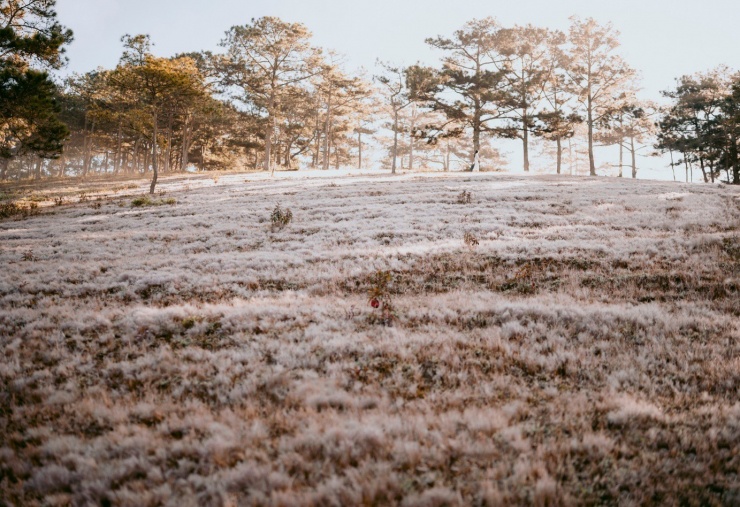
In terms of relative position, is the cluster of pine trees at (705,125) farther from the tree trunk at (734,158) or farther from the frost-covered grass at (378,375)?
the frost-covered grass at (378,375)

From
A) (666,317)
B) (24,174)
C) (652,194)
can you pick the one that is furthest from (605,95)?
(24,174)

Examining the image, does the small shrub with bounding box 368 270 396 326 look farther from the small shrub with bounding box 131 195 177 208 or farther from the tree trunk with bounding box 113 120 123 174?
the tree trunk with bounding box 113 120 123 174

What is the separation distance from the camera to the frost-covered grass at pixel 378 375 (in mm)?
3281

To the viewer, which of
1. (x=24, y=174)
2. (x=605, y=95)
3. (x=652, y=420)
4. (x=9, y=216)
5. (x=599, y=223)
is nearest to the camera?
(x=652, y=420)

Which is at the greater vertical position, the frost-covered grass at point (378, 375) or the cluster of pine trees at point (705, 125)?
the cluster of pine trees at point (705, 125)

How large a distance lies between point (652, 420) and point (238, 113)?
179 ft

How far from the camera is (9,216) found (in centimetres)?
2238

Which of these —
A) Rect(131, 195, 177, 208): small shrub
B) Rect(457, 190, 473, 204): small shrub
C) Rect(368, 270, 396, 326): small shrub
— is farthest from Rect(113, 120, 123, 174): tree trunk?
Rect(368, 270, 396, 326): small shrub

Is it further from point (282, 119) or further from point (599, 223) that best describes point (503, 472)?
point (282, 119)

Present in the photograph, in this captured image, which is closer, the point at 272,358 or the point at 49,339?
the point at 272,358

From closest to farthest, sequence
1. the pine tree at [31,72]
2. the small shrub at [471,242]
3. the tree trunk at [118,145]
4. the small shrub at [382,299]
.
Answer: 1. the small shrub at [382,299]
2. the small shrub at [471,242]
3. the pine tree at [31,72]
4. the tree trunk at [118,145]

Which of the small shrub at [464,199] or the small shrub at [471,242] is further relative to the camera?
the small shrub at [464,199]

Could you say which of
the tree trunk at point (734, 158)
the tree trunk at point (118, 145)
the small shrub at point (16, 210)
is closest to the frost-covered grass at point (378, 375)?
the small shrub at point (16, 210)

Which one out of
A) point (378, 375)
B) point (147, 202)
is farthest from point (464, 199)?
point (147, 202)
